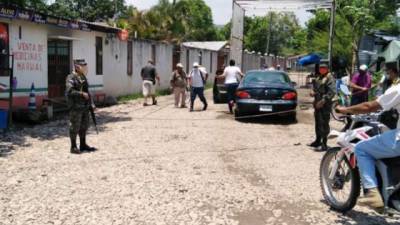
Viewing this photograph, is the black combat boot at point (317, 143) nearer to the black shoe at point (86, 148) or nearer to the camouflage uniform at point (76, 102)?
the black shoe at point (86, 148)

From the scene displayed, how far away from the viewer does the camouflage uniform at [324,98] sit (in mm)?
9391

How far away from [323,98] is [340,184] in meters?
3.77

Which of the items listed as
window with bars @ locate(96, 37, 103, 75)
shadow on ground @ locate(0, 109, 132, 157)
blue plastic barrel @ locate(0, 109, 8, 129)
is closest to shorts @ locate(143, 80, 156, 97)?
window with bars @ locate(96, 37, 103, 75)

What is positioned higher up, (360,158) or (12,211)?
(360,158)

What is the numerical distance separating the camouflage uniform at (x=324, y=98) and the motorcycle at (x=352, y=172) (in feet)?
11.4

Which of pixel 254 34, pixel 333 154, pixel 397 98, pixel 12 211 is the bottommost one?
pixel 12 211

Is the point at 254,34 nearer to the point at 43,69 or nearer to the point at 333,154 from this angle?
the point at 43,69

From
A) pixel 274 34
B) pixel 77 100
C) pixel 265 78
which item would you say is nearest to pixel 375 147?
pixel 77 100

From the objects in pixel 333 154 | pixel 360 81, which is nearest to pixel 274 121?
pixel 360 81

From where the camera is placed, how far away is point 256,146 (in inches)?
396

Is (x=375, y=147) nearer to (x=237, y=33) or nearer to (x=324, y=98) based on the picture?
(x=324, y=98)

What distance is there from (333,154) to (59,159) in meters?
4.55

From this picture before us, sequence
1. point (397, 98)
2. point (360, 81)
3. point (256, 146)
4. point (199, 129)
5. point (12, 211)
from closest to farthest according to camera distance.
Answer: point (397, 98) → point (12, 211) → point (256, 146) → point (199, 129) → point (360, 81)

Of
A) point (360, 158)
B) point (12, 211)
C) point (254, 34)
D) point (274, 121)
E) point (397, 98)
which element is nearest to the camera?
point (397, 98)
